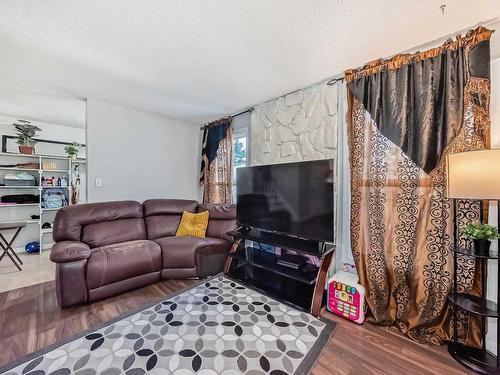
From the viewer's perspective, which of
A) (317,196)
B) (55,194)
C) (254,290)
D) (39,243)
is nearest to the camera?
(317,196)

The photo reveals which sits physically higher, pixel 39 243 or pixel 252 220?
pixel 252 220

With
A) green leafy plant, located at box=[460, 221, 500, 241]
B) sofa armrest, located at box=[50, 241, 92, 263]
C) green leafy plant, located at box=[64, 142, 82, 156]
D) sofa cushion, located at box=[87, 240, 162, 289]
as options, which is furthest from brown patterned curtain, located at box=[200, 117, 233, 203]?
green leafy plant, located at box=[460, 221, 500, 241]

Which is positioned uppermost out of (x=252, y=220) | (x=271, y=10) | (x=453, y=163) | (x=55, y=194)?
(x=271, y=10)

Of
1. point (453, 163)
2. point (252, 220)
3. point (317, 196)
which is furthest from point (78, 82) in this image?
point (453, 163)

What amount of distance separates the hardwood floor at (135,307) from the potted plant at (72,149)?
8.69 feet

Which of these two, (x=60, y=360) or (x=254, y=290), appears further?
(x=254, y=290)

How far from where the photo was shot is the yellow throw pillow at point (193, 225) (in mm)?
3195

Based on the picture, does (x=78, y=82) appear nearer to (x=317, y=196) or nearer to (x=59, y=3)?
(x=59, y=3)

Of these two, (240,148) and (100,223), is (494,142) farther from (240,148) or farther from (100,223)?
(100,223)

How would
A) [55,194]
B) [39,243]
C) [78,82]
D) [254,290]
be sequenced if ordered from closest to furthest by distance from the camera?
[254,290], [78,82], [39,243], [55,194]

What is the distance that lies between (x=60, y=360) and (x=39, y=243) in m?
3.40

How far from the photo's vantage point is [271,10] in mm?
1464

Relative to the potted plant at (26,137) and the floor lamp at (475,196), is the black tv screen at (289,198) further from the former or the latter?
the potted plant at (26,137)

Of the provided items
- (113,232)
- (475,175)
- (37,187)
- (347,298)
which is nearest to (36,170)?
(37,187)
